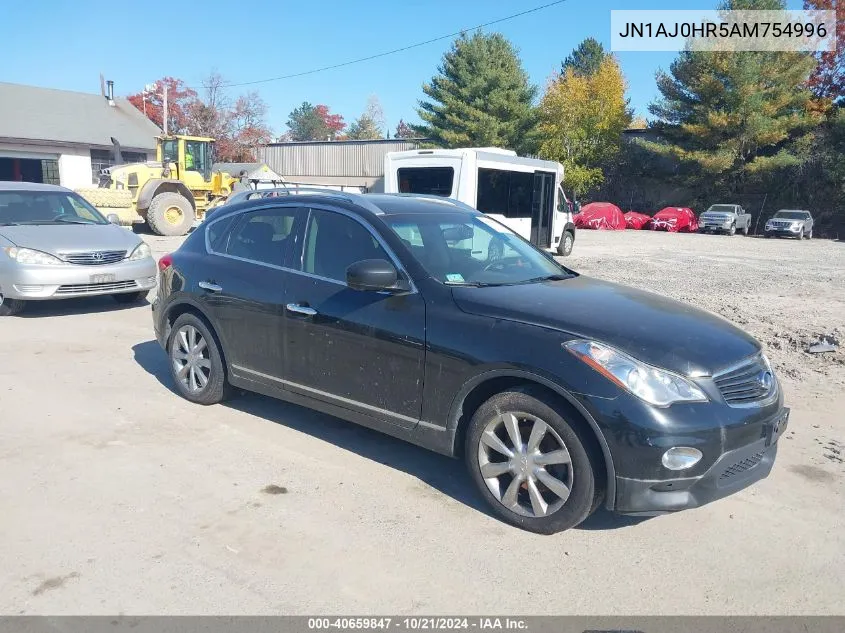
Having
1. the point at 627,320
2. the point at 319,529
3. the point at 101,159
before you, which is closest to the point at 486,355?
the point at 627,320

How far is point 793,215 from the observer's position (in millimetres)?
33781

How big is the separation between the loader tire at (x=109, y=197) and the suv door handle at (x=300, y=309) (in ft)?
58.0

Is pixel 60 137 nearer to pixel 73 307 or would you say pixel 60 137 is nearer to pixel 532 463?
pixel 73 307

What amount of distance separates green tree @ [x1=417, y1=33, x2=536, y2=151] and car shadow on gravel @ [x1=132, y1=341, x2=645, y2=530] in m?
37.6

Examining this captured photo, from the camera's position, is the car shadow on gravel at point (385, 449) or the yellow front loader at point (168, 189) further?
the yellow front loader at point (168, 189)

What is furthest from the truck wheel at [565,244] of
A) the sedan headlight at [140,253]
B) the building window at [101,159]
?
the building window at [101,159]

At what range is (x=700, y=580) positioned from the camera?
3.42m

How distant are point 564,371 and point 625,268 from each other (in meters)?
13.6

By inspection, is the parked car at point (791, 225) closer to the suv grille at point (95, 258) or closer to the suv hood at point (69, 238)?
the suv hood at point (69, 238)

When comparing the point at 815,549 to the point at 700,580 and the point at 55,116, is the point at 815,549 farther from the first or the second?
the point at 55,116

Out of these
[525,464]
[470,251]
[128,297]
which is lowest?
[128,297]

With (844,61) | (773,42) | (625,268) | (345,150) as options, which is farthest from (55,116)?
(844,61)

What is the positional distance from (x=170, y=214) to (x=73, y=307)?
39.8ft

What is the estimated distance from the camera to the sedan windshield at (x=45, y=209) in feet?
31.6
